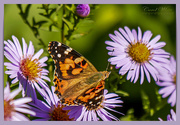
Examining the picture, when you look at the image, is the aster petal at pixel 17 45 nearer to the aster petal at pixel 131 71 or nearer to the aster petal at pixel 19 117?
the aster petal at pixel 19 117

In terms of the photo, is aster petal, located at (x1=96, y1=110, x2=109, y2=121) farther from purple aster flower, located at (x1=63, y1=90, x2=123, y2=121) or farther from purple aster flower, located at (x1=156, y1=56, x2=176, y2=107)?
purple aster flower, located at (x1=156, y1=56, x2=176, y2=107)

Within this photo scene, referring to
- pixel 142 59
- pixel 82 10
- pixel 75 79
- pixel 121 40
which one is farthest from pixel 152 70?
pixel 82 10

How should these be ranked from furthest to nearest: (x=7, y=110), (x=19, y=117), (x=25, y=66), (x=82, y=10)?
(x=25, y=66) → (x=82, y=10) → (x=7, y=110) → (x=19, y=117)

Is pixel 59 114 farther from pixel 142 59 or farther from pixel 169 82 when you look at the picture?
pixel 169 82

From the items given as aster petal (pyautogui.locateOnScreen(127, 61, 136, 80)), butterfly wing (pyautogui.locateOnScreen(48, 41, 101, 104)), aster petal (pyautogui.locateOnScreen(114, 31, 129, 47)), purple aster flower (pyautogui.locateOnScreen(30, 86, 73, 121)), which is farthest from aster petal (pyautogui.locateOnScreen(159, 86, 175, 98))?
purple aster flower (pyautogui.locateOnScreen(30, 86, 73, 121))

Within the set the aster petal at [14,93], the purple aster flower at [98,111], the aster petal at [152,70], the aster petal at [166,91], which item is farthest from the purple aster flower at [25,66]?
the aster petal at [166,91]

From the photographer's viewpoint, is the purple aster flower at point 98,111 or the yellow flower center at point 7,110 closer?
the yellow flower center at point 7,110
